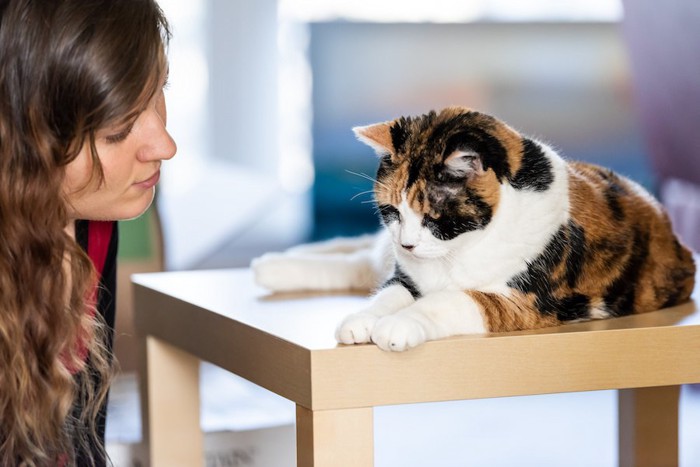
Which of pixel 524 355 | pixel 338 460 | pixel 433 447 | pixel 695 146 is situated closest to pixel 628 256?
pixel 524 355

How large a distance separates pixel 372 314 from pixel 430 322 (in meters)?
0.07

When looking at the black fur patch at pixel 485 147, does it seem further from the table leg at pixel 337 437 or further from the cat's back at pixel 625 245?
the table leg at pixel 337 437

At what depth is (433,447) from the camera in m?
2.12

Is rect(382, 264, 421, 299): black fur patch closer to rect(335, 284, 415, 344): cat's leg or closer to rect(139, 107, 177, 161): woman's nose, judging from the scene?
rect(335, 284, 415, 344): cat's leg

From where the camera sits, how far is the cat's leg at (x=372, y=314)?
0.95 m

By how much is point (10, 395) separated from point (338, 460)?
0.34 metres

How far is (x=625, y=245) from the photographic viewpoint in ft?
3.58

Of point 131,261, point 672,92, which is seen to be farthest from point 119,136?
point 672,92

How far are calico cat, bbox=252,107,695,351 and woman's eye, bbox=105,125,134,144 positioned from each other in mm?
252

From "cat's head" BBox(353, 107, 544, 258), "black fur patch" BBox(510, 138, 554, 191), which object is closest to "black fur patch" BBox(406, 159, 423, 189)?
"cat's head" BBox(353, 107, 544, 258)

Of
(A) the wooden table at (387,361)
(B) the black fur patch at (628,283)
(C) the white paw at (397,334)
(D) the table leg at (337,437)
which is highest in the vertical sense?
(B) the black fur patch at (628,283)

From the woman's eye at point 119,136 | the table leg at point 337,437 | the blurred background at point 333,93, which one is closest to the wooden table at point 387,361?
the table leg at point 337,437

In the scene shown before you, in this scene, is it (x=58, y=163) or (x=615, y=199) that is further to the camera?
(x=615, y=199)

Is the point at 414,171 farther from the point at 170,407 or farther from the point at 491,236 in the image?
the point at 170,407
